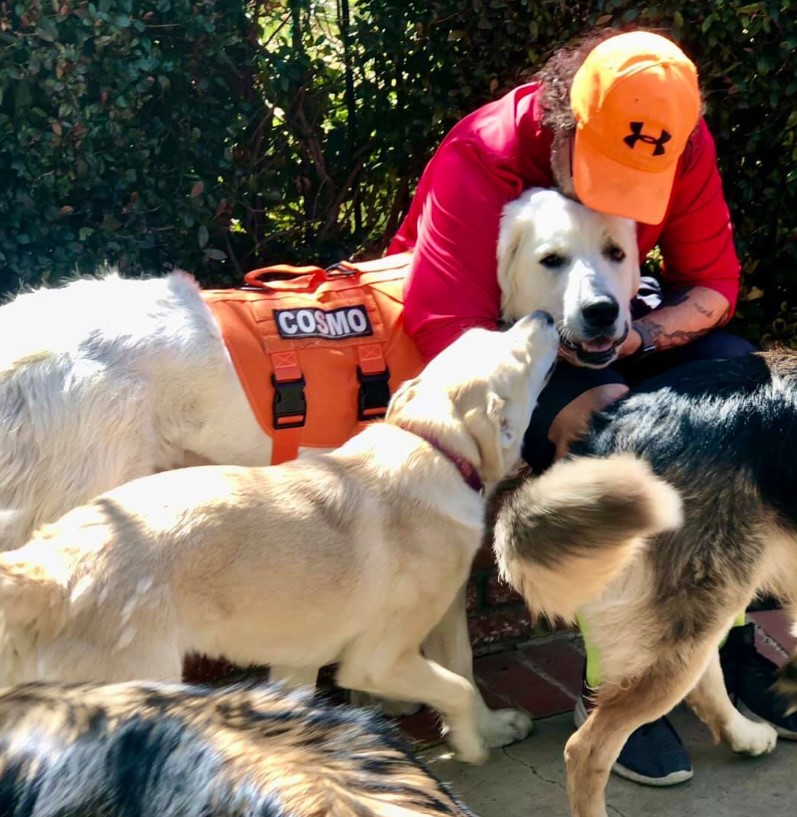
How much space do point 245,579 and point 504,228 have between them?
1321 millimetres

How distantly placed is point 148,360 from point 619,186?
1.41 meters

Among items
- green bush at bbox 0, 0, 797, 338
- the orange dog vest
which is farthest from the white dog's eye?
green bush at bbox 0, 0, 797, 338

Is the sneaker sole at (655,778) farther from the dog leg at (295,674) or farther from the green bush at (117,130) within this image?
the green bush at (117,130)

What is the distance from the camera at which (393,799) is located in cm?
146

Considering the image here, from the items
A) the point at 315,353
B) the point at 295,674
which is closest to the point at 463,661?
the point at 295,674

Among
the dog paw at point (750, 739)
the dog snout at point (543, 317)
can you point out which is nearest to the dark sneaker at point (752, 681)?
the dog paw at point (750, 739)

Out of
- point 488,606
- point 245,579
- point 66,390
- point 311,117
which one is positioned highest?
point 311,117

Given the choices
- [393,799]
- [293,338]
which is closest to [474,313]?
[293,338]

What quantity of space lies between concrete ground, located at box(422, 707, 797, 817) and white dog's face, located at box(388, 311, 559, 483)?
83 cm

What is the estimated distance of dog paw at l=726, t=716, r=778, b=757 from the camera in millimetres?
3129

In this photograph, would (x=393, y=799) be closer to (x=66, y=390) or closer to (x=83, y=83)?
(x=66, y=390)

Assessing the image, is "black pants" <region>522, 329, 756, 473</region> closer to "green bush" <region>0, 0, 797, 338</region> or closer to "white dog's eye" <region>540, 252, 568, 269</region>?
"white dog's eye" <region>540, 252, 568, 269</region>

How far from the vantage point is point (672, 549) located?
106 inches

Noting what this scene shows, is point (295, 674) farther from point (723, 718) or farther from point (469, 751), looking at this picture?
point (723, 718)
